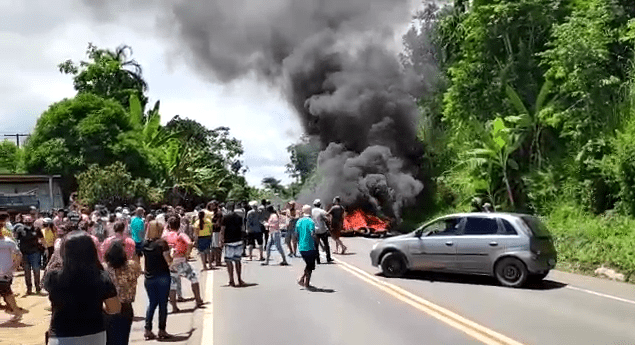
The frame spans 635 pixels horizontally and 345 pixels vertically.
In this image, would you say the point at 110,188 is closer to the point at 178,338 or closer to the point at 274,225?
the point at 274,225

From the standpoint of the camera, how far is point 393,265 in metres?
16.0

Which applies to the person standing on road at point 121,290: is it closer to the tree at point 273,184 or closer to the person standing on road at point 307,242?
Answer: the person standing on road at point 307,242

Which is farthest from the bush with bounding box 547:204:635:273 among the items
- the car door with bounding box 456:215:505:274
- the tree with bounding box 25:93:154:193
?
the tree with bounding box 25:93:154:193

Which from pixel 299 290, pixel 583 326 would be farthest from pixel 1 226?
pixel 583 326

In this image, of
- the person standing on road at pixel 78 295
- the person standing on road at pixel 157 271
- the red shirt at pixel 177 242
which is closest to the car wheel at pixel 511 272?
the red shirt at pixel 177 242

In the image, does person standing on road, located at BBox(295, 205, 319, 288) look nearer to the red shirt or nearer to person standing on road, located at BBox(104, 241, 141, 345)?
the red shirt

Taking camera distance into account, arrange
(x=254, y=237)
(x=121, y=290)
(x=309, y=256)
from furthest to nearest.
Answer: (x=254, y=237)
(x=309, y=256)
(x=121, y=290)

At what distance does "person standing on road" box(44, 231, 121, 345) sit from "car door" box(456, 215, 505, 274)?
10475 mm

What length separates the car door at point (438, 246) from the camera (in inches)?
593

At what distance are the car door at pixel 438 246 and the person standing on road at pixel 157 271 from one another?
726cm

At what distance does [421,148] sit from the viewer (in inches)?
1599

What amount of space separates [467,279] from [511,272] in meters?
1.48

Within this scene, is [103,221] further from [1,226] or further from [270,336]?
[270,336]

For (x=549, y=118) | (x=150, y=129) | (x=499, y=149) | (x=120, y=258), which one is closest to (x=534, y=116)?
(x=549, y=118)
